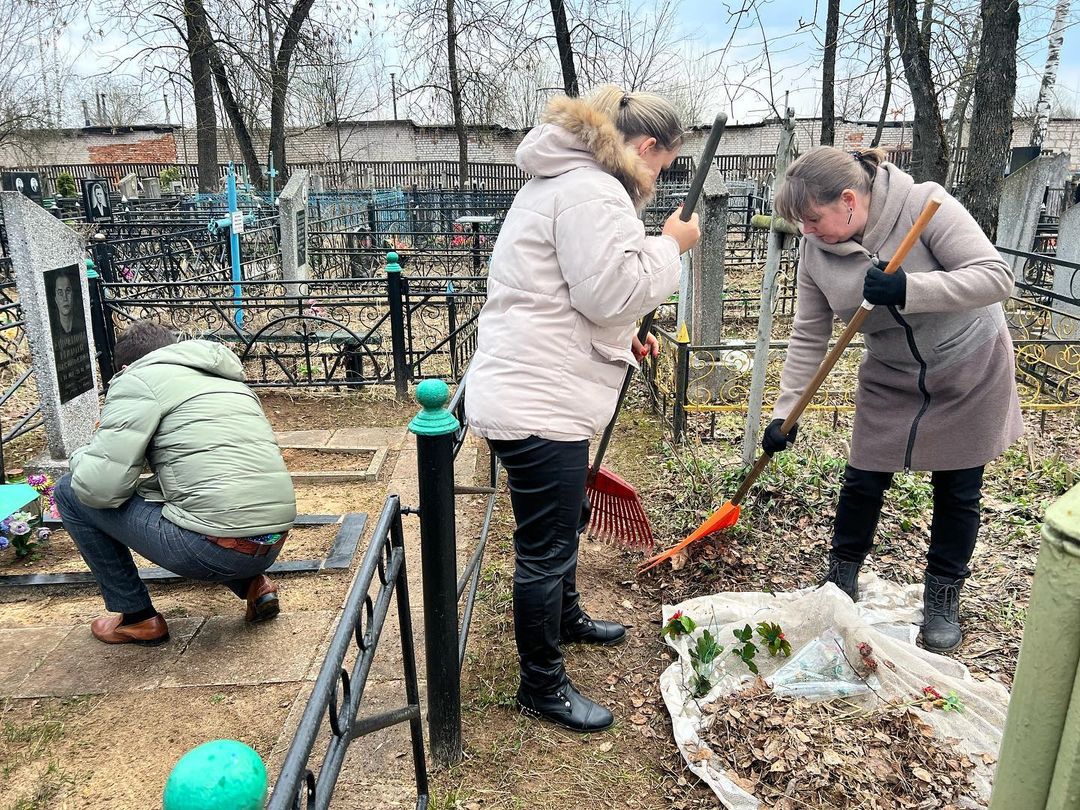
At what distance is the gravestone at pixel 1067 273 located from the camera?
22.3 ft

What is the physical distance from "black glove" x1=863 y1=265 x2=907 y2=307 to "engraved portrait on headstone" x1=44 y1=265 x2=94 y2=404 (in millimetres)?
4061

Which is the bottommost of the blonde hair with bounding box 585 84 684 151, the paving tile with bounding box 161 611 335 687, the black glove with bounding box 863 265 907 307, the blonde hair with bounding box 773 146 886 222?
the paving tile with bounding box 161 611 335 687

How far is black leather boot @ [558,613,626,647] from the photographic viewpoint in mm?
2684

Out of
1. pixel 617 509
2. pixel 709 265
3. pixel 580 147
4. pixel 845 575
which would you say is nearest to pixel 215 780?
pixel 580 147

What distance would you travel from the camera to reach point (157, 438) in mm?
2520

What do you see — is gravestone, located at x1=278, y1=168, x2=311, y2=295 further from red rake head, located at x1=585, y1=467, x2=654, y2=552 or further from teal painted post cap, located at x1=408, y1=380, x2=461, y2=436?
teal painted post cap, located at x1=408, y1=380, x2=461, y2=436

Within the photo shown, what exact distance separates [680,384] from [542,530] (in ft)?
8.95

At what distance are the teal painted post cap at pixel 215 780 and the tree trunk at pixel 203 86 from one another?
18.6 m

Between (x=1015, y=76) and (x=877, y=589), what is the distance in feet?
24.4

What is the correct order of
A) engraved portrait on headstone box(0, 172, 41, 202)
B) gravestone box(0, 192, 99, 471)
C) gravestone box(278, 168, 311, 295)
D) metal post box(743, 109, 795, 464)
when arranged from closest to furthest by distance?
metal post box(743, 109, 795, 464) → gravestone box(0, 192, 99, 471) → gravestone box(278, 168, 311, 295) → engraved portrait on headstone box(0, 172, 41, 202)

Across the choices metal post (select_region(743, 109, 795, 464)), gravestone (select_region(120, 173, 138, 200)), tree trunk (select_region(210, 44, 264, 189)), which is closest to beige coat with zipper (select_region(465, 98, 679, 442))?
metal post (select_region(743, 109, 795, 464))

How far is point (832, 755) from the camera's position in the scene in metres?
2.01

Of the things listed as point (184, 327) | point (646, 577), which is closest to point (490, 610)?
point (646, 577)

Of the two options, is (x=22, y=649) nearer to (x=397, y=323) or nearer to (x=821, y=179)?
(x=821, y=179)
